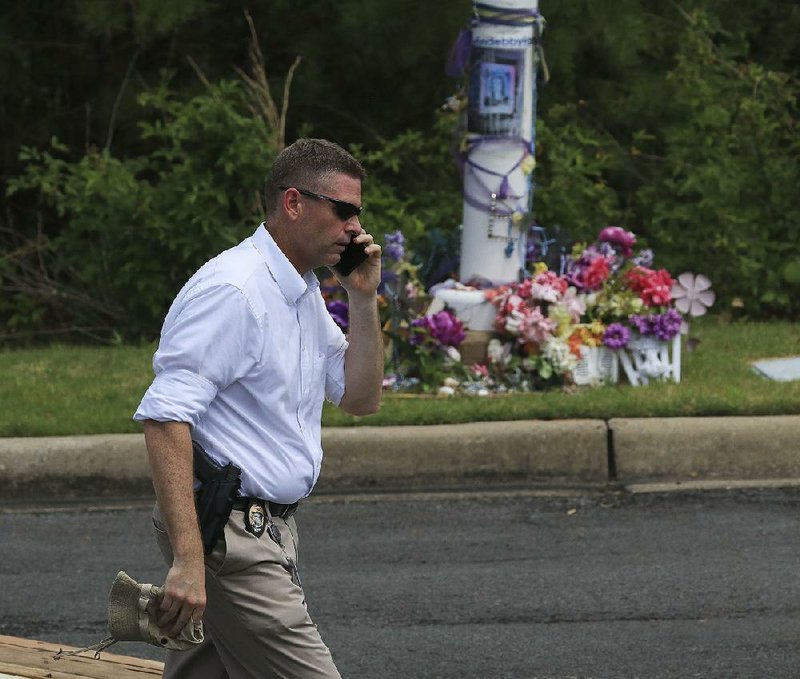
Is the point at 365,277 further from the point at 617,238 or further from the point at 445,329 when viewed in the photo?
the point at 617,238

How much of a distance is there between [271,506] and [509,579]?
2570 millimetres

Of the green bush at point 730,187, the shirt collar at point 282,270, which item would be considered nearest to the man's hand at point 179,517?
the shirt collar at point 282,270

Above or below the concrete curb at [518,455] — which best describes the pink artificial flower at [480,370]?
above

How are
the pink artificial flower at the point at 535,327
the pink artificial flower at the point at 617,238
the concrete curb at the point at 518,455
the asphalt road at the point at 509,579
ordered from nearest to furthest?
the asphalt road at the point at 509,579, the concrete curb at the point at 518,455, the pink artificial flower at the point at 535,327, the pink artificial flower at the point at 617,238

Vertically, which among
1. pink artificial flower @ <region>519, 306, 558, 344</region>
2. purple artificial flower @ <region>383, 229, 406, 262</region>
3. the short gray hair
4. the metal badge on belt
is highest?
purple artificial flower @ <region>383, 229, 406, 262</region>


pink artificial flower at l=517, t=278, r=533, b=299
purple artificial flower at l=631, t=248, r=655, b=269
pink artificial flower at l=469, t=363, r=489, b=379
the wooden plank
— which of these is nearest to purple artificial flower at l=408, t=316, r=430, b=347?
pink artificial flower at l=469, t=363, r=489, b=379

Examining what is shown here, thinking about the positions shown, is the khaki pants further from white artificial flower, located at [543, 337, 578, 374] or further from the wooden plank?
white artificial flower, located at [543, 337, 578, 374]

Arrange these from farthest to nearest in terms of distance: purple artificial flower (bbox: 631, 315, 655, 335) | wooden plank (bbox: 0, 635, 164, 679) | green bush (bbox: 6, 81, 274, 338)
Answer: green bush (bbox: 6, 81, 274, 338), purple artificial flower (bbox: 631, 315, 655, 335), wooden plank (bbox: 0, 635, 164, 679)

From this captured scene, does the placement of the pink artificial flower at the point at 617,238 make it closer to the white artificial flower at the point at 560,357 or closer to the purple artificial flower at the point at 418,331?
the white artificial flower at the point at 560,357

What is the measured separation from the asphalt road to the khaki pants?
160 cm

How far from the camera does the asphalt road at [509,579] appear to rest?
5.04m

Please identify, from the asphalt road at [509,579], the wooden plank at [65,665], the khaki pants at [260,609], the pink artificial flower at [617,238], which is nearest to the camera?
the khaki pants at [260,609]

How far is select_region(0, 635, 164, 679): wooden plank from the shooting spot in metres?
4.16

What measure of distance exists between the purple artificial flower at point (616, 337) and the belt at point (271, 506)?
5.25m
